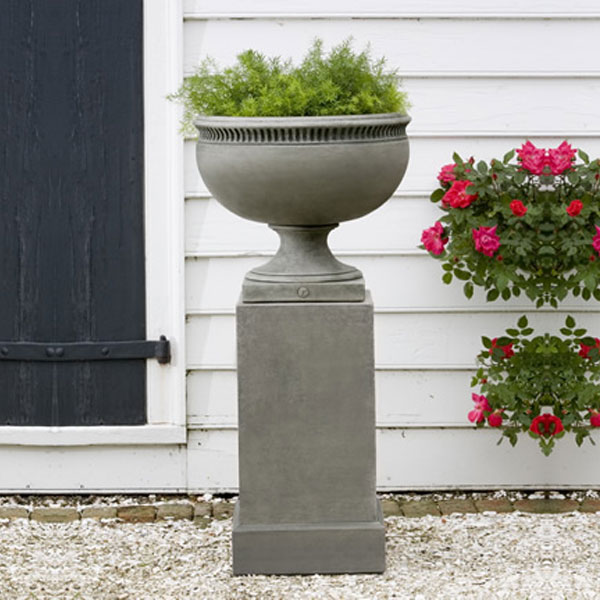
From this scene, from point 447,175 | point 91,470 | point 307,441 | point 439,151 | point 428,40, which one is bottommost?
point 91,470

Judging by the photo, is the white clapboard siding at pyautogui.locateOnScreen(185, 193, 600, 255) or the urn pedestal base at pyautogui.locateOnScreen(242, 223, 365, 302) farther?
the white clapboard siding at pyautogui.locateOnScreen(185, 193, 600, 255)

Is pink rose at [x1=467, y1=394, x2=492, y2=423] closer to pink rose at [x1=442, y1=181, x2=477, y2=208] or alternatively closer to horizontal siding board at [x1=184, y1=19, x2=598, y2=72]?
pink rose at [x1=442, y1=181, x2=477, y2=208]

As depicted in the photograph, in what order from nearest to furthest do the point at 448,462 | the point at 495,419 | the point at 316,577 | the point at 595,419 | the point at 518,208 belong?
A: the point at 316,577
the point at 518,208
the point at 495,419
the point at 595,419
the point at 448,462

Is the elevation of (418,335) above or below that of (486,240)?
below

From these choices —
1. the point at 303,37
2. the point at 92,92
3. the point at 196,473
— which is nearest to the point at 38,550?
the point at 196,473

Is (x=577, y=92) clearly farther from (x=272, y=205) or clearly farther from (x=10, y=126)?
(x=10, y=126)

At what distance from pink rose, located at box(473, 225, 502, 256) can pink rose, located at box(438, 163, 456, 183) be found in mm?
222

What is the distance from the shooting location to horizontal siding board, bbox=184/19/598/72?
→ 18.7 ft

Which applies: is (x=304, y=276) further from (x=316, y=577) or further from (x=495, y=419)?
(x=495, y=419)

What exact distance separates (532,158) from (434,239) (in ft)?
1.52

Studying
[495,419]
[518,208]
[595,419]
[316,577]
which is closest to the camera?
[316,577]

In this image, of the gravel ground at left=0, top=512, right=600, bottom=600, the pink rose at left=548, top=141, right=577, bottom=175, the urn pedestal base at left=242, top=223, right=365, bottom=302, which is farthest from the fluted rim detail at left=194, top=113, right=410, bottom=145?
the gravel ground at left=0, top=512, right=600, bottom=600

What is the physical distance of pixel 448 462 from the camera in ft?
19.4

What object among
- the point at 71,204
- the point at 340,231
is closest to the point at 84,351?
the point at 71,204
